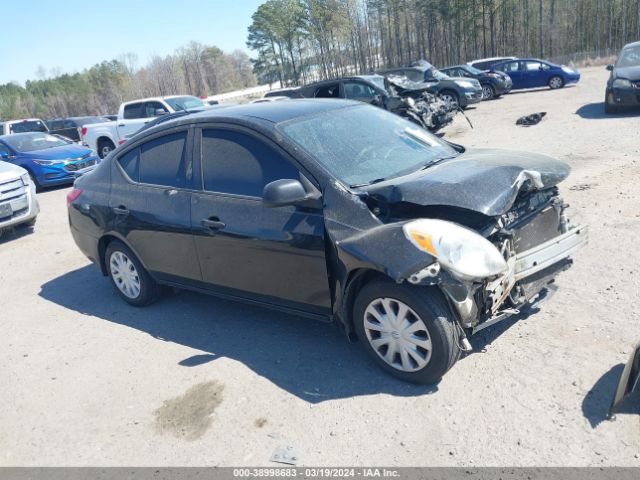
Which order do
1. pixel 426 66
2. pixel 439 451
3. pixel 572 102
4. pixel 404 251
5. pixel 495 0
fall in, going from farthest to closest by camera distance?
pixel 495 0 < pixel 426 66 < pixel 572 102 < pixel 404 251 < pixel 439 451

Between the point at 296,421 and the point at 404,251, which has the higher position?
the point at 404,251

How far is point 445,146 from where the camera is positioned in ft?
15.8

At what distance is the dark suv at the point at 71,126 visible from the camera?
84.3ft

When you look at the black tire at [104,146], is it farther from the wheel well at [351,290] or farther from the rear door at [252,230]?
the wheel well at [351,290]

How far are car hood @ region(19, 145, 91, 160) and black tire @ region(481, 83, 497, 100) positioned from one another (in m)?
17.0

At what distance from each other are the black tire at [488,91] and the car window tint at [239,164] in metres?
21.5

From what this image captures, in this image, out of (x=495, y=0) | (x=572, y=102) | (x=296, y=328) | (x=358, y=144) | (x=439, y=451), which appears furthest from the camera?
(x=495, y=0)

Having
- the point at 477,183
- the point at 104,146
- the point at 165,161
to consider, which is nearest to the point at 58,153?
the point at 104,146

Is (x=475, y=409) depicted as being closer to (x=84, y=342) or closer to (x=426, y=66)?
(x=84, y=342)

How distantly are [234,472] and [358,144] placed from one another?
2.51m

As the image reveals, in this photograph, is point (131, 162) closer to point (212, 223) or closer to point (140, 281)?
point (140, 281)

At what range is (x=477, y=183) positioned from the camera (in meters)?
3.54

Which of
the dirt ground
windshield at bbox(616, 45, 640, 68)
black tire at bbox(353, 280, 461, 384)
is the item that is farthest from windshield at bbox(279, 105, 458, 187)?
windshield at bbox(616, 45, 640, 68)

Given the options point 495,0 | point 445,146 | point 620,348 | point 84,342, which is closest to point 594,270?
point 620,348
